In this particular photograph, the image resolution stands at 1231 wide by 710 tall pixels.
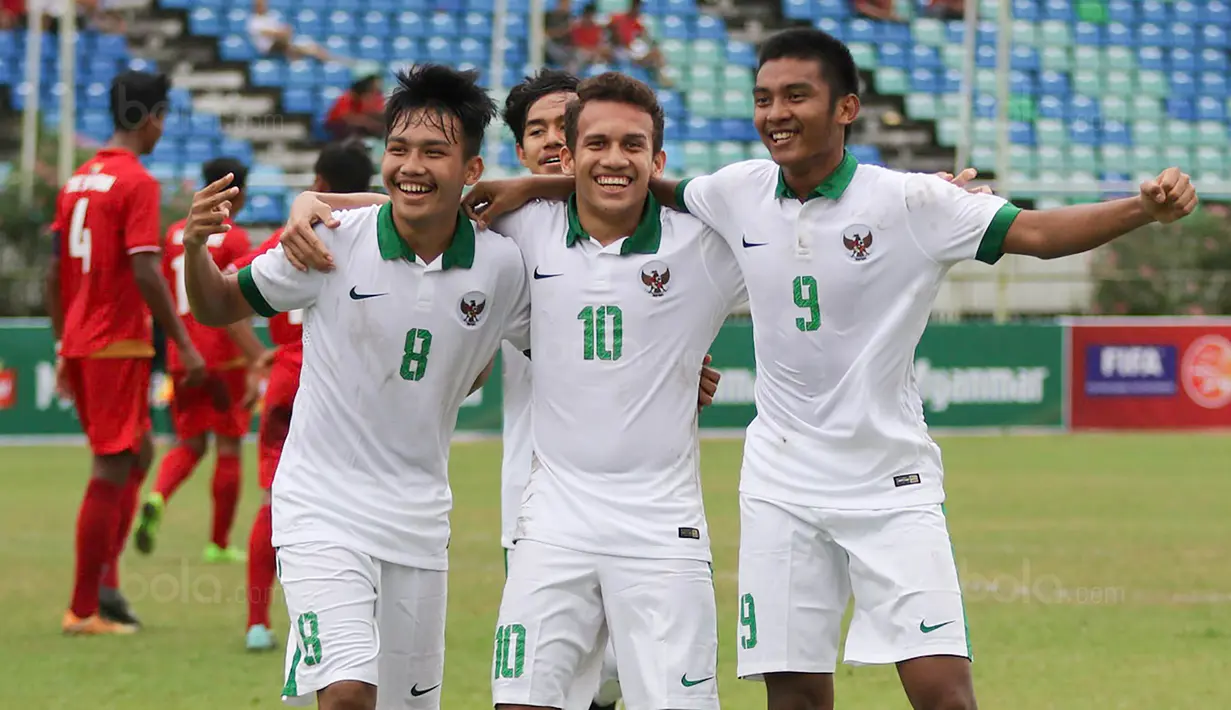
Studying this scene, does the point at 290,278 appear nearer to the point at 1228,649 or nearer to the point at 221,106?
the point at 1228,649

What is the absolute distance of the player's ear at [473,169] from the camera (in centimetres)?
501

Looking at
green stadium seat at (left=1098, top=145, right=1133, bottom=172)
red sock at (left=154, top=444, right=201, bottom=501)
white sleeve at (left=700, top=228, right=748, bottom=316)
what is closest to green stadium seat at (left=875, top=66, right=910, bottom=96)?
green stadium seat at (left=1098, top=145, right=1133, bottom=172)

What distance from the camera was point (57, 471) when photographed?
1675cm

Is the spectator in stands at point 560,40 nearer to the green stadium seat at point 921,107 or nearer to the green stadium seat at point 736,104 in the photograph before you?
the green stadium seat at point 736,104

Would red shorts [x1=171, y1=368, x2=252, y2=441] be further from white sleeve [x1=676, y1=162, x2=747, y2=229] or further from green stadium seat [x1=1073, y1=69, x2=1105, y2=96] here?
green stadium seat [x1=1073, y1=69, x2=1105, y2=96]

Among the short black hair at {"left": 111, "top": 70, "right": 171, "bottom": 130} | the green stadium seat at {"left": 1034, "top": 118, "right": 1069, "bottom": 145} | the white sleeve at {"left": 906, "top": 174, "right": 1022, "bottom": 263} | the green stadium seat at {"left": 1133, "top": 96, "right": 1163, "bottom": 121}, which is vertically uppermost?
the green stadium seat at {"left": 1133, "top": 96, "right": 1163, "bottom": 121}

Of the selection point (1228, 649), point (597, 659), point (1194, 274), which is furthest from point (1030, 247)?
point (1194, 274)

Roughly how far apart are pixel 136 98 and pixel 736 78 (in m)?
18.4

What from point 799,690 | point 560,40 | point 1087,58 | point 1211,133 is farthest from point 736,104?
point 799,690

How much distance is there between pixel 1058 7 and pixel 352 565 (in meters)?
25.0

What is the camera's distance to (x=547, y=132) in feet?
19.5

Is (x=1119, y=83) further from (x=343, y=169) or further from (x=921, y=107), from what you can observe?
(x=343, y=169)

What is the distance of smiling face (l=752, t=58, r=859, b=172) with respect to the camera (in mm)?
5016

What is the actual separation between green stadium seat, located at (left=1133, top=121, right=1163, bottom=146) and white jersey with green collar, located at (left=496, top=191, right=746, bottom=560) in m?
22.7
